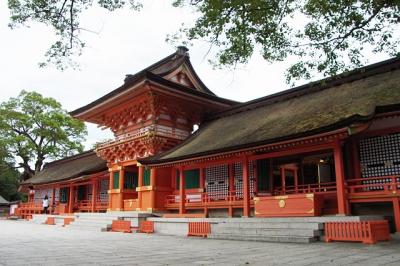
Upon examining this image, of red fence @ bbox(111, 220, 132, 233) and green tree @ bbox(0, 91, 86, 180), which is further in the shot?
green tree @ bbox(0, 91, 86, 180)

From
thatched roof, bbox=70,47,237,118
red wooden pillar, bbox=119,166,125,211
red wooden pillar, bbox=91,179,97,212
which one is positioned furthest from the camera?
red wooden pillar, bbox=91,179,97,212

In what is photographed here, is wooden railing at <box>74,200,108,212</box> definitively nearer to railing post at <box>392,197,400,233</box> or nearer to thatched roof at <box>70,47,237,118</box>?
thatched roof at <box>70,47,237,118</box>

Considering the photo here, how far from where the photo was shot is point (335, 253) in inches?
340

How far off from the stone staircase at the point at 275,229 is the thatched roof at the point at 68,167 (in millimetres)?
16216

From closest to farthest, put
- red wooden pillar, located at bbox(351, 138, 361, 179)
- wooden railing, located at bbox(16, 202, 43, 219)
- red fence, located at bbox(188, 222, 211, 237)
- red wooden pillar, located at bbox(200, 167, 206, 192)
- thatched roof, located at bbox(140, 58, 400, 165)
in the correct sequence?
1. thatched roof, located at bbox(140, 58, 400, 165)
2. red wooden pillar, located at bbox(351, 138, 361, 179)
3. red fence, located at bbox(188, 222, 211, 237)
4. red wooden pillar, located at bbox(200, 167, 206, 192)
5. wooden railing, located at bbox(16, 202, 43, 219)

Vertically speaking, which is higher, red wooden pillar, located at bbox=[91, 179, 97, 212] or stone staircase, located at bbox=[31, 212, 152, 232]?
red wooden pillar, located at bbox=[91, 179, 97, 212]

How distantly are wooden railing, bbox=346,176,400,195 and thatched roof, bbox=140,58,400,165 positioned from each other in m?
2.39

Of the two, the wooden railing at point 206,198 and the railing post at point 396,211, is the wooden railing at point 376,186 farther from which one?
the wooden railing at point 206,198

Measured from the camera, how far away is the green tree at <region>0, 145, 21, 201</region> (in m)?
45.0

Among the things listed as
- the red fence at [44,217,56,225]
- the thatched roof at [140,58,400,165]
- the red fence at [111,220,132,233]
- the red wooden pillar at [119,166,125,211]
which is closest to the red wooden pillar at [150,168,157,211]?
the thatched roof at [140,58,400,165]

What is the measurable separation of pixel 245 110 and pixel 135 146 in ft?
22.1

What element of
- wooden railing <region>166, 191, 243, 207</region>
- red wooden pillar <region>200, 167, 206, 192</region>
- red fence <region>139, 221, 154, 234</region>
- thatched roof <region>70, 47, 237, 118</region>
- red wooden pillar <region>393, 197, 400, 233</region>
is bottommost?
red fence <region>139, 221, 154, 234</region>

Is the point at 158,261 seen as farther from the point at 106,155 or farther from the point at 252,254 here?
the point at 106,155

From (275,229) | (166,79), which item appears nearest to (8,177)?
(166,79)
